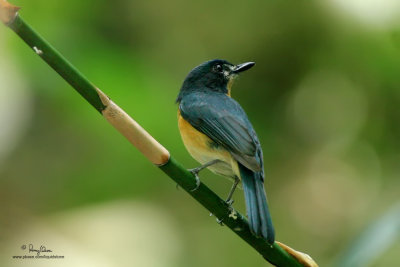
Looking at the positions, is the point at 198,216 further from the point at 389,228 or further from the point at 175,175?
the point at 175,175

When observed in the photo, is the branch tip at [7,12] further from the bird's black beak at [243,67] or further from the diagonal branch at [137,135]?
the bird's black beak at [243,67]

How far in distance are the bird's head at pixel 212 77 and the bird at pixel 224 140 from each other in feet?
0.07

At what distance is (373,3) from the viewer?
3.42 metres

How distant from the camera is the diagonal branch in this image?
4.01 ft

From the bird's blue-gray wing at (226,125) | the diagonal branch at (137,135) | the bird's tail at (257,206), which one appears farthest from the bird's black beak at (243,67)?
the diagonal branch at (137,135)

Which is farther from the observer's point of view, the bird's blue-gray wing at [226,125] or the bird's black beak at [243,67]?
the bird's black beak at [243,67]

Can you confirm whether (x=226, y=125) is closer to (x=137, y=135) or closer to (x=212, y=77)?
(x=212, y=77)

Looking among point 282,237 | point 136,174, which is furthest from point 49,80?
point 282,237

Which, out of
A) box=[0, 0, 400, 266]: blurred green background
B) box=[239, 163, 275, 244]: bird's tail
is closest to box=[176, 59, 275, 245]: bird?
box=[239, 163, 275, 244]: bird's tail

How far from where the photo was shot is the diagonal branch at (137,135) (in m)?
1.22

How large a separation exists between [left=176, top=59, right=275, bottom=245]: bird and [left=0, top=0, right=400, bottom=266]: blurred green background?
1.36ft

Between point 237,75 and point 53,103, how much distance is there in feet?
3.75

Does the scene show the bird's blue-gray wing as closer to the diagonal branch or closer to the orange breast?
the orange breast

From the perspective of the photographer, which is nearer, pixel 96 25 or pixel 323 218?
pixel 96 25
